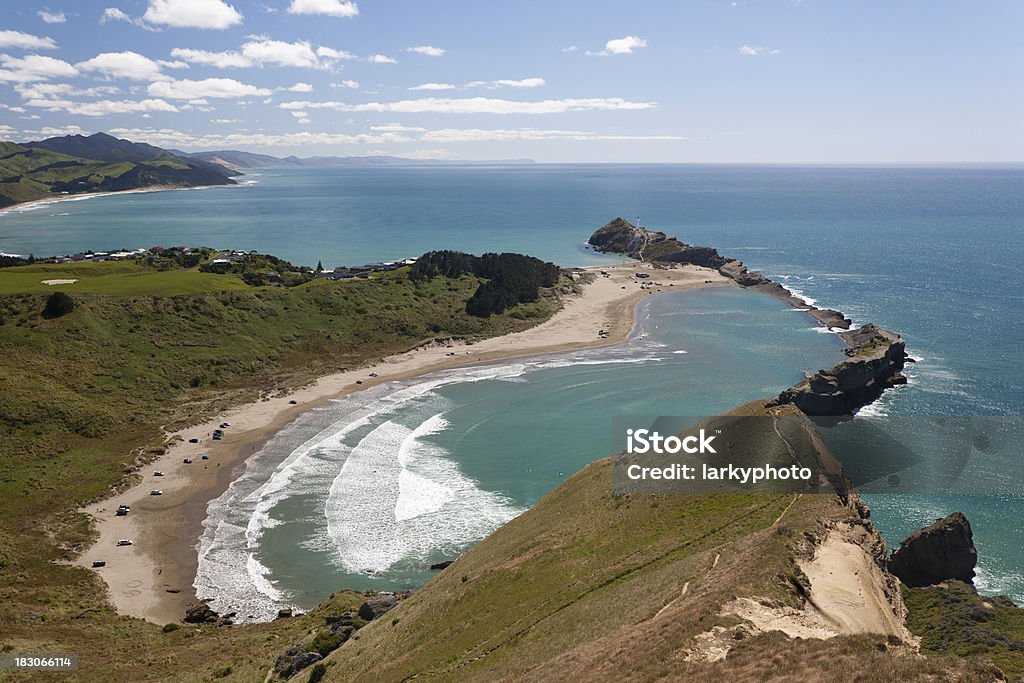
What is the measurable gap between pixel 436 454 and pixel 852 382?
47075 millimetres

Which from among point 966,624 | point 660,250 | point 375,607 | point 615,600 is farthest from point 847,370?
point 660,250

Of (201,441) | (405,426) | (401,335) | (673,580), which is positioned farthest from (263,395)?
(673,580)

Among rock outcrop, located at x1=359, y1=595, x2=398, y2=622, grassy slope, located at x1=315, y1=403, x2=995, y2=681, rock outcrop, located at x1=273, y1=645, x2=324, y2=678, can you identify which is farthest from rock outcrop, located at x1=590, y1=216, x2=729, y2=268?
rock outcrop, located at x1=273, y1=645, x2=324, y2=678

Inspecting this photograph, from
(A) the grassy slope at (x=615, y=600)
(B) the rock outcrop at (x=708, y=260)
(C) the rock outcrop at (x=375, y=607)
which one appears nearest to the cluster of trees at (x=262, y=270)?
(C) the rock outcrop at (x=375, y=607)

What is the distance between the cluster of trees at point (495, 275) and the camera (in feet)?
387

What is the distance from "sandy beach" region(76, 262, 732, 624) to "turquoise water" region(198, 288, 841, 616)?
192 cm

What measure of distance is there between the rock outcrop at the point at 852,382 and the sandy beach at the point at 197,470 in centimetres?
3668

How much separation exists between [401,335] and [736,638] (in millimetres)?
86994

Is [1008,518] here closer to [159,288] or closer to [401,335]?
[401,335]

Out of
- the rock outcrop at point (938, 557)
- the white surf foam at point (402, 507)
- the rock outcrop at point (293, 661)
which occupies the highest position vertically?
the rock outcrop at point (938, 557)

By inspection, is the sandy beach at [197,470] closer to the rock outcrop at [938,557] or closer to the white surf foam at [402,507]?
the white surf foam at [402,507]

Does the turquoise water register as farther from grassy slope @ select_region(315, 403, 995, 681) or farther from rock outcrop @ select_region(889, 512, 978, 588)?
rock outcrop @ select_region(889, 512, 978, 588)

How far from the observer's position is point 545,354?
3900 inches

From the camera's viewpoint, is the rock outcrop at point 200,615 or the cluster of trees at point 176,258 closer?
the rock outcrop at point 200,615
